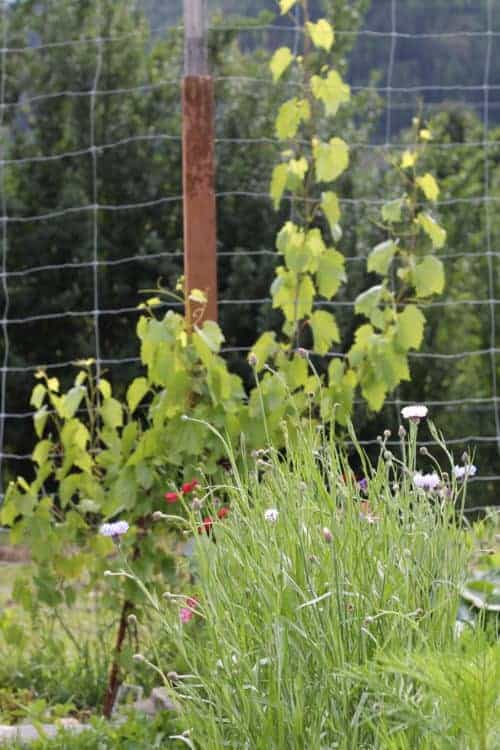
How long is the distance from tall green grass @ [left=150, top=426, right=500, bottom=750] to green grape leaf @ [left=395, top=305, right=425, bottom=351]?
1.39 meters

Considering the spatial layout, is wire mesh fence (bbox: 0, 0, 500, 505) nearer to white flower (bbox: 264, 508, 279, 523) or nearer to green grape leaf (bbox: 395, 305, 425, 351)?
green grape leaf (bbox: 395, 305, 425, 351)

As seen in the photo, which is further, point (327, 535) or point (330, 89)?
point (330, 89)

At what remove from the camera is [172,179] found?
365 inches

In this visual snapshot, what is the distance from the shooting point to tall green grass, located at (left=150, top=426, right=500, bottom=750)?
69.2 inches

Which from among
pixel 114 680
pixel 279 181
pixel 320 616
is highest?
pixel 279 181

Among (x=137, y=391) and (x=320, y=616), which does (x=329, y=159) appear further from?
(x=320, y=616)

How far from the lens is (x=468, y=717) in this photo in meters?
1.54

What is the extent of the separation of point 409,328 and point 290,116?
689 mm

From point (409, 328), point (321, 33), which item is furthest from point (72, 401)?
point (321, 33)

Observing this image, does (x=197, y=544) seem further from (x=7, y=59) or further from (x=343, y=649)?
(x=7, y=59)

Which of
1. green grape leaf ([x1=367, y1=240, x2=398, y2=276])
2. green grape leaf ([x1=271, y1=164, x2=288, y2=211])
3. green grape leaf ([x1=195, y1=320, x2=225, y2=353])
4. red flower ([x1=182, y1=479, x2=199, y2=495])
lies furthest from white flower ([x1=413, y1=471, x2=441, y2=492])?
green grape leaf ([x1=271, y1=164, x2=288, y2=211])

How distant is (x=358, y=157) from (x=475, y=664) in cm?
818

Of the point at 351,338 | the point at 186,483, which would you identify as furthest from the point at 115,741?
the point at 351,338

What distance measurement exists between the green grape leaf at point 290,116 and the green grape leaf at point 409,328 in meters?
0.61
